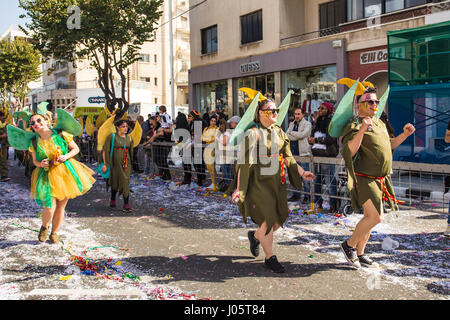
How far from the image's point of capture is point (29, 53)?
4009 centimetres

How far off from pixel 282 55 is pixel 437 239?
14.7 meters

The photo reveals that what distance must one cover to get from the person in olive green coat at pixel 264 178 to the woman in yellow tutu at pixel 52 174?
2521 mm

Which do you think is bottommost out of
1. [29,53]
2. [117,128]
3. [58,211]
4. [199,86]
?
[58,211]

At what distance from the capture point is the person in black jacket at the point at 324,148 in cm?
788

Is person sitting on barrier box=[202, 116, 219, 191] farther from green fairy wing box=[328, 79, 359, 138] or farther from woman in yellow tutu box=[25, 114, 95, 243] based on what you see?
green fairy wing box=[328, 79, 359, 138]

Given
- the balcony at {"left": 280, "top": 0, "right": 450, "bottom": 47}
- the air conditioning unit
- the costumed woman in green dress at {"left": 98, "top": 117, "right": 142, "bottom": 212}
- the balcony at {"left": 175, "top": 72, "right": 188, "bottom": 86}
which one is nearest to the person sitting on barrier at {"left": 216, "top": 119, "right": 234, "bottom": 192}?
the costumed woman in green dress at {"left": 98, "top": 117, "right": 142, "bottom": 212}

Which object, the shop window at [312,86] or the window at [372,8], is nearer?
the window at [372,8]

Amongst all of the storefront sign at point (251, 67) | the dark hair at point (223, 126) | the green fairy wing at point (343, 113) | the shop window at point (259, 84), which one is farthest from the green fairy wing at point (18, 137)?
the storefront sign at point (251, 67)

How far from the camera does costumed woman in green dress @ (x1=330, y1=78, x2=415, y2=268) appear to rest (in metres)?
4.79

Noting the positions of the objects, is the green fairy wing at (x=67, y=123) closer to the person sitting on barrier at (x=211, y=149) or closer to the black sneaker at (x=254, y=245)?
the black sneaker at (x=254, y=245)

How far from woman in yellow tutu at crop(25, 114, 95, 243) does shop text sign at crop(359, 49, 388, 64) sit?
41.7ft

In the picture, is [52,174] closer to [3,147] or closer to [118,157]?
[118,157]
